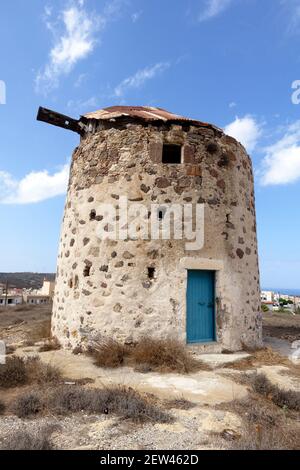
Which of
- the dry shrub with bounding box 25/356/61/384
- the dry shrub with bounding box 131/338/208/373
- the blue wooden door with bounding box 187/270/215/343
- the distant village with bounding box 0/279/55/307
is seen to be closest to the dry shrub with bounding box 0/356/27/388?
the dry shrub with bounding box 25/356/61/384

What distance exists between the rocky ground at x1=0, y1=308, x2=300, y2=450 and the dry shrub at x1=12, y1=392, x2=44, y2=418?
71 millimetres

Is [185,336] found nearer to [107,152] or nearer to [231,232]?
[231,232]

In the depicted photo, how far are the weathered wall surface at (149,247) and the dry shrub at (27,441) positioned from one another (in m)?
3.70

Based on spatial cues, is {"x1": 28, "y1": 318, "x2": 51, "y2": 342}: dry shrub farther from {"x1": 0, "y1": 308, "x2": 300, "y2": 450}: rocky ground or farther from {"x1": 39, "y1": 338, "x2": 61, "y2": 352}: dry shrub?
{"x1": 0, "y1": 308, "x2": 300, "y2": 450}: rocky ground

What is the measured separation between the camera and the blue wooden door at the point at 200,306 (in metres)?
7.14

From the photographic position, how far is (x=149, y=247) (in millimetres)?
7055

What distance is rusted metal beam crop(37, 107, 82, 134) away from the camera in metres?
7.87

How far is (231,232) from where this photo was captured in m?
7.72

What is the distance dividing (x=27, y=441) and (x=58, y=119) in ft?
23.0

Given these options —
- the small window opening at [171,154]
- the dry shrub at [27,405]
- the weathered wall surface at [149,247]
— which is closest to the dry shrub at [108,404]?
the dry shrub at [27,405]

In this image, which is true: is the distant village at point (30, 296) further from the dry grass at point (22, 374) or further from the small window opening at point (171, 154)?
the dry grass at point (22, 374)

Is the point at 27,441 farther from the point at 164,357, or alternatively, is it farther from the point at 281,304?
the point at 281,304

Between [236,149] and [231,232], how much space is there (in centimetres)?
212

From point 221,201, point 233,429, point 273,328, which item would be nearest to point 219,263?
point 221,201
